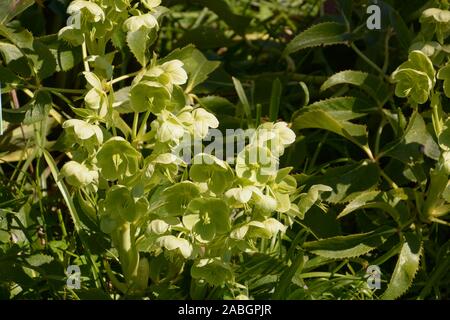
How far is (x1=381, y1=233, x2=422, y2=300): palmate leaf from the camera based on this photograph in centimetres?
142

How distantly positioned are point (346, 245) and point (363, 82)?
0.32 meters

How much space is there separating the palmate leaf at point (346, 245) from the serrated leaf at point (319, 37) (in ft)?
1.28

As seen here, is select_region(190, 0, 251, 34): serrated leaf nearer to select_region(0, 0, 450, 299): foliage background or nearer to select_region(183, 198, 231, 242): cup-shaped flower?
select_region(0, 0, 450, 299): foliage background

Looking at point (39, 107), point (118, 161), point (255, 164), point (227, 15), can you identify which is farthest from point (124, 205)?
point (227, 15)

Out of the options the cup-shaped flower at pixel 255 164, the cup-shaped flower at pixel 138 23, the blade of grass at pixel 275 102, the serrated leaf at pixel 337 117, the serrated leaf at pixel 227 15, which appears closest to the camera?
the cup-shaped flower at pixel 255 164

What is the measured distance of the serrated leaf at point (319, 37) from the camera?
1.66 meters

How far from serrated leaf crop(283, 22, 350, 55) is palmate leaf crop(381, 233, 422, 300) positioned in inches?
16.6

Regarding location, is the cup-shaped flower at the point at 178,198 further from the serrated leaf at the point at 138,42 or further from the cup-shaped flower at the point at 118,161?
the serrated leaf at the point at 138,42

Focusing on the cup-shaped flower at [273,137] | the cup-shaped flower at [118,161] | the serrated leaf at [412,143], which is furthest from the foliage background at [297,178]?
the cup-shaped flower at [118,161]

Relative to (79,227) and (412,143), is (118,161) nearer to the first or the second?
(79,227)

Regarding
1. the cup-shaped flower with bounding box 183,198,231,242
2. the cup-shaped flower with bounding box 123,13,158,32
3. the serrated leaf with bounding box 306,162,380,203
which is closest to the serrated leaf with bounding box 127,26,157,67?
the cup-shaped flower with bounding box 123,13,158,32

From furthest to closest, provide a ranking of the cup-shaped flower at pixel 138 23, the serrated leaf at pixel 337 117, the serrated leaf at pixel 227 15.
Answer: the serrated leaf at pixel 227 15, the serrated leaf at pixel 337 117, the cup-shaped flower at pixel 138 23

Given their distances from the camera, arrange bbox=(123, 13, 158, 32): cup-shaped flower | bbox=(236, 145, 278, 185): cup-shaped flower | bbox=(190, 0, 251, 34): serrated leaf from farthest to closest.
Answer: bbox=(190, 0, 251, 34): serrated leaf → bbox=(123, 13, 158, 32): cup-shaped flower → bbox=(236, 145, 278, 185): cup-shaped flower

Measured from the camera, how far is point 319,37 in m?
1.67
